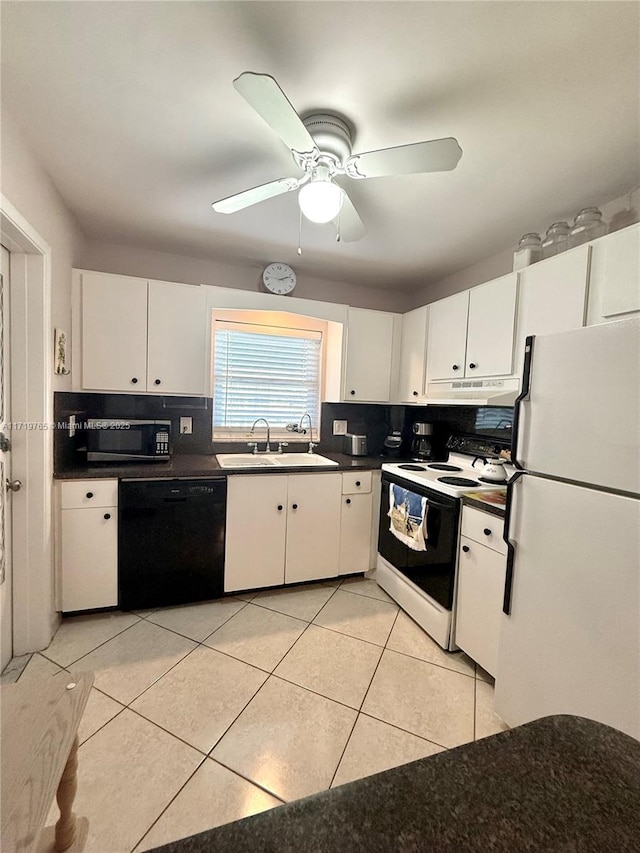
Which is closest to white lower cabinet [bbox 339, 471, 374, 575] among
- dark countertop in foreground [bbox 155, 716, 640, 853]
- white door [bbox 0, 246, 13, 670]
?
white door [bbox 0, 246, 13, 670]

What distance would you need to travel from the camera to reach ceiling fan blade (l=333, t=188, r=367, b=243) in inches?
64.2

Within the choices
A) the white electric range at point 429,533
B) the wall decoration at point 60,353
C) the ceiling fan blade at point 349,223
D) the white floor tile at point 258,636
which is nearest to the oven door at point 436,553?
the white electric range at point 429,533

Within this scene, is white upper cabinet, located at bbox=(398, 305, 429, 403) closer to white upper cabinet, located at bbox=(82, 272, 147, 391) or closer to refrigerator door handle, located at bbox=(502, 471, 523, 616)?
refrigerator door handle, located at bbox=(502, 471, 523, 616)

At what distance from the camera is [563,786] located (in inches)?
19.1

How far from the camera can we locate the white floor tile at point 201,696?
1496 millimetres

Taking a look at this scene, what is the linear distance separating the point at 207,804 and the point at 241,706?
0.39m

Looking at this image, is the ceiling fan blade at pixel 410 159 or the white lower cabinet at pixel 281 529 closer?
the ceiling fan blade at pixel 410 159

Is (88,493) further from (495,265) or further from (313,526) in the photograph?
(495,265)

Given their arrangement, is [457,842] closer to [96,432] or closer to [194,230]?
[96,432]

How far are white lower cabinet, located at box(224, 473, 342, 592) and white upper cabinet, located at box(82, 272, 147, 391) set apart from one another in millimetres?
1003

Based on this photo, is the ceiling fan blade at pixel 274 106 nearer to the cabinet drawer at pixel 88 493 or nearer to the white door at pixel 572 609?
the white door at pixel 572 609

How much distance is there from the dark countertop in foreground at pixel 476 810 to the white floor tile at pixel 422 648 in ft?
5.33

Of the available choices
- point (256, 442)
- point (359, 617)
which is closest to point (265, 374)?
point (256, 442)

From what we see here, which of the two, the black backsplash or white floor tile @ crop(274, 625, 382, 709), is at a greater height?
the black backsplash
